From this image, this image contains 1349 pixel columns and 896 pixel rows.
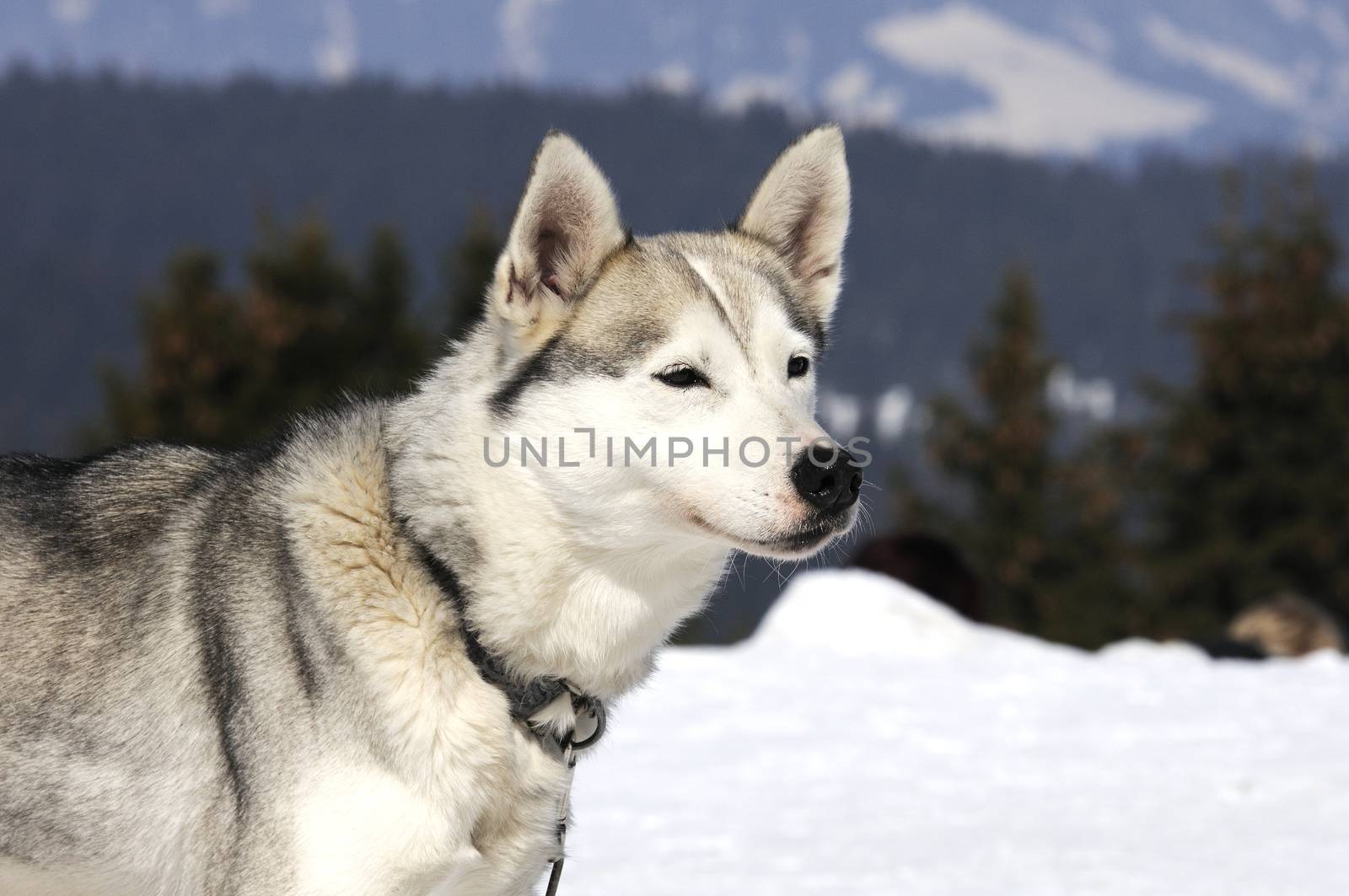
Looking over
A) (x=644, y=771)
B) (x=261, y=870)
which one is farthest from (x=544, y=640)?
(x=644, y=771)

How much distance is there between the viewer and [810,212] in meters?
4.71

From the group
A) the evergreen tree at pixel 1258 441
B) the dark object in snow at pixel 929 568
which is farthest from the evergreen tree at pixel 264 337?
the dark object in snow at pixel 929 568

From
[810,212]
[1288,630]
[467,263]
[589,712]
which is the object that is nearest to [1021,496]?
[467,263]

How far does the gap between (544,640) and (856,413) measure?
19185cm

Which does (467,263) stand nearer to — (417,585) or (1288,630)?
(1288,630)

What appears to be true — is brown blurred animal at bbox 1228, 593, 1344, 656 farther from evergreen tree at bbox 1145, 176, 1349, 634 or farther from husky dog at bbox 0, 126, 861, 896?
evergreen tree at bbox 1145, 176, 1349, 634

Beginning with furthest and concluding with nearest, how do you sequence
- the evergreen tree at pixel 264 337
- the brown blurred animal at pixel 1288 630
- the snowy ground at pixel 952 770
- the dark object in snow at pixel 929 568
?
1. the evergreen tree at pixel 264 337
2. the dark object in snow at pixel 929 568
3. the brown blurred animal at pixel 1288 630
4. the snowy ground at pixel 952 770

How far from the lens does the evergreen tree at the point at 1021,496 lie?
36.0m

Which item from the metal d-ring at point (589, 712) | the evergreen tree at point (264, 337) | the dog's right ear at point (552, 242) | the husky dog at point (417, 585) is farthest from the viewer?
the evergreen tree at point (264, 337)

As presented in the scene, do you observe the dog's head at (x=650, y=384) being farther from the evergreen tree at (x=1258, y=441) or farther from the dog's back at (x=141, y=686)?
the evergreen tree at (x=1258, y=441)

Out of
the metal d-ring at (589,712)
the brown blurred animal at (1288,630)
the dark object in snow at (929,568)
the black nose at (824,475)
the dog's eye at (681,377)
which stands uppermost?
the dog's eye at (681,377)

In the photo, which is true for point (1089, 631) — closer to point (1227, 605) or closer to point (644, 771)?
point (1227, 605)

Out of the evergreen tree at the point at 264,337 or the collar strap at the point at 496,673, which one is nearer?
the collar strap at the point at 496,673

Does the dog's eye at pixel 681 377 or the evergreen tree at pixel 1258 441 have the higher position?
the dog's eye at pixel 681 377
